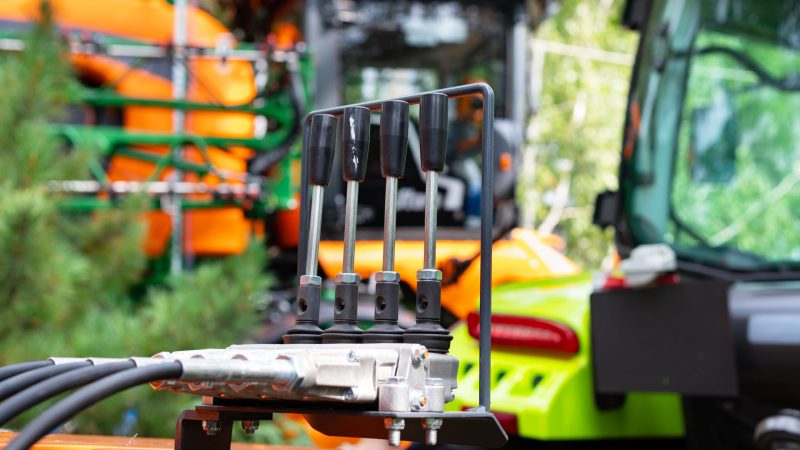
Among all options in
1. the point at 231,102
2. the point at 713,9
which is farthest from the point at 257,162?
the point at 713,9

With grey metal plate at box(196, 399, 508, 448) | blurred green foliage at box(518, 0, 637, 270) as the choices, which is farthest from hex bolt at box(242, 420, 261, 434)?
blurred green foliage at box(518, 0, 637, 270)

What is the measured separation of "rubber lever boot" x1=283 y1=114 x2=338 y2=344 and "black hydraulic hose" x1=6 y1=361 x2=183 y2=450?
0.34 metres

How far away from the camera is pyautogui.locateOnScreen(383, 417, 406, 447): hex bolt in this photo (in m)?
1.26

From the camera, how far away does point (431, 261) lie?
4.50ft

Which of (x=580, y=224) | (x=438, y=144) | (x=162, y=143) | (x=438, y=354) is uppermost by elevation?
(x=438, y=144)

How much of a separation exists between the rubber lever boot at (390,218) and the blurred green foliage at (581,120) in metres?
15.5

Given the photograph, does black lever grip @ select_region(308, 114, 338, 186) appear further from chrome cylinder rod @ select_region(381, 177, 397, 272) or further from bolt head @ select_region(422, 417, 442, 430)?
bolt head @ select_region(422, 417, 442, 430)

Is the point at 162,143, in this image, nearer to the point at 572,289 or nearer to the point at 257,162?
the point at 257,162

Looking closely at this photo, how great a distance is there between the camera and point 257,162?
6578mm

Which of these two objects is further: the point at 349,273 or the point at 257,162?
the point at 257,162

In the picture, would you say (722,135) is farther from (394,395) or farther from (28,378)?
(28,378)

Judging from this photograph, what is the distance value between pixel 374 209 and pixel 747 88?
12.5 feet

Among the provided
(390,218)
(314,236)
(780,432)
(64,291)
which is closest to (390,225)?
(390,218)

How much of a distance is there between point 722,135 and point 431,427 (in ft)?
7.39
